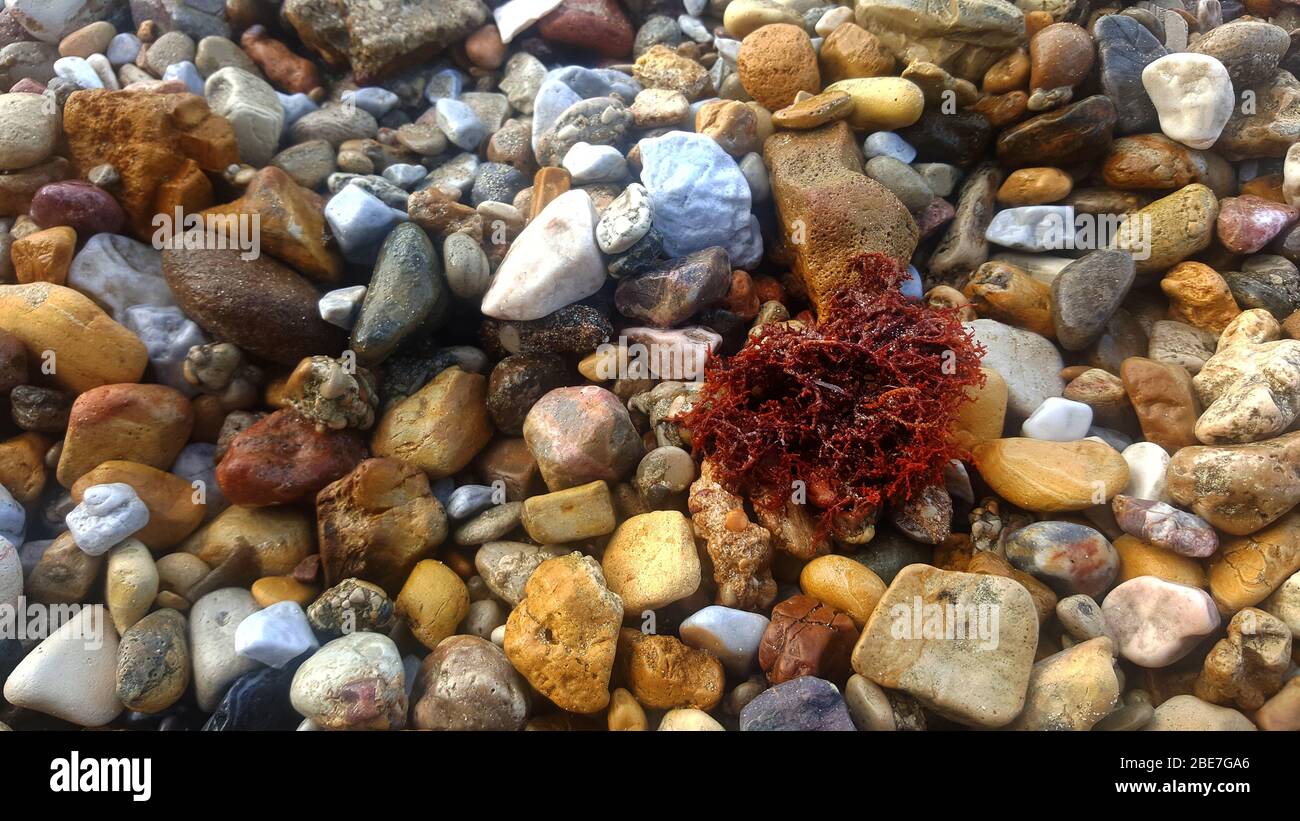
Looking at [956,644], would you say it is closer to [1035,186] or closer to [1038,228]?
[1038,228]

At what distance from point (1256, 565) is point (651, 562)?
2.79 metres

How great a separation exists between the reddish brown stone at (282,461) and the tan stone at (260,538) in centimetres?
7

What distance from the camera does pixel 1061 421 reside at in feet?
13.4

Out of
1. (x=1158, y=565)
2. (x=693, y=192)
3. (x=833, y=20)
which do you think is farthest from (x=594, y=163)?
(x=1158, y=565)

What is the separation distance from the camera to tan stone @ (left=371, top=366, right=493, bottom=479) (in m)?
4.22

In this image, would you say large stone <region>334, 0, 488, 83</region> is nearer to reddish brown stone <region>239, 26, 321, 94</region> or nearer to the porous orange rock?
reddish brown stone <region>239, 26, 321, 94</region>

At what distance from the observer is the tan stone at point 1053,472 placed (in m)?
3.81

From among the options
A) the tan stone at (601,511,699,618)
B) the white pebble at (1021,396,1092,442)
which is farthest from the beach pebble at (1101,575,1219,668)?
the tan stone at (601,511,699,618)

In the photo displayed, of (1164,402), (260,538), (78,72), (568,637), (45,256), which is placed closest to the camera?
(568,637)

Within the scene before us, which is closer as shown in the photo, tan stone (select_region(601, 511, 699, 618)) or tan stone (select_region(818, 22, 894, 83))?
tan stone (select_region(601, 511, 699, 618))

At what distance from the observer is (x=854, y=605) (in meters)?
→ 3.55

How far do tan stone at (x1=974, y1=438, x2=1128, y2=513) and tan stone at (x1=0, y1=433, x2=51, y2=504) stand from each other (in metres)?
4.98

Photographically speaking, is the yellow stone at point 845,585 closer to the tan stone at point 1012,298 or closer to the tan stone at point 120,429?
the tan stone at point 1012,298

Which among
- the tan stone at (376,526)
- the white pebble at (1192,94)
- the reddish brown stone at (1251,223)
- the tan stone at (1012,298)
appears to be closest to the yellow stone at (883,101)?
the tan stone at (1012,298)
